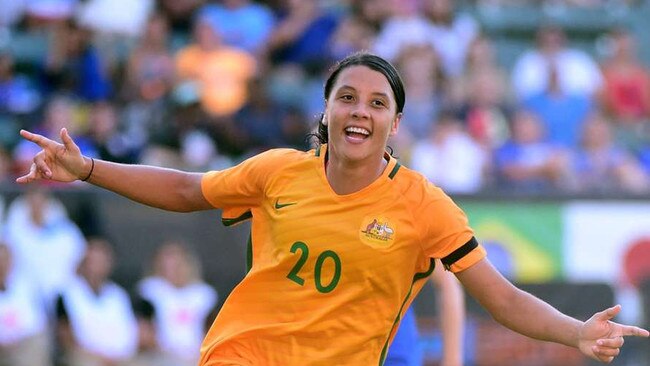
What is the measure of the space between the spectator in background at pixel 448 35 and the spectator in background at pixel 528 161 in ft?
3.84

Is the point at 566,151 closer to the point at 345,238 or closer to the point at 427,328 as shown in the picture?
the point at 427,328

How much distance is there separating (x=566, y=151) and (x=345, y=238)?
26.9 ft

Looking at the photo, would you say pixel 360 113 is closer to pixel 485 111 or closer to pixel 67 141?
pixel 67 141

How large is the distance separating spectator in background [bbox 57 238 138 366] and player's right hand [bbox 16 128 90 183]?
19.3 feet

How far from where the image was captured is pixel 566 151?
13.2m

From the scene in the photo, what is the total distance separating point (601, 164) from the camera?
13133 millimetres

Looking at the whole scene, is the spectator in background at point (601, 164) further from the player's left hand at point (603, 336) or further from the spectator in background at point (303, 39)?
the player's left hand at point (603, 336)

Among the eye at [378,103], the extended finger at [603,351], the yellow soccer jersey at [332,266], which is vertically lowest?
the extended finger at [603,351]

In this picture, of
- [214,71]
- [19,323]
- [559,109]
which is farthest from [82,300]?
[559,109]

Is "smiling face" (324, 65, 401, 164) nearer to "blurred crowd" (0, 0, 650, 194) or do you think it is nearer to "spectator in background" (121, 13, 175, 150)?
"blurred crowd" (0, 0, 650, 194)

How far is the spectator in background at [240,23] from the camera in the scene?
1352cm

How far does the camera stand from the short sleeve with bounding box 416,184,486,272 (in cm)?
533

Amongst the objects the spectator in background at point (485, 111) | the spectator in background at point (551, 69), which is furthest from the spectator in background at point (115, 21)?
the spectator in background at point (551, 69)

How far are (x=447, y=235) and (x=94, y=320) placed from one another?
6370 millimetres
